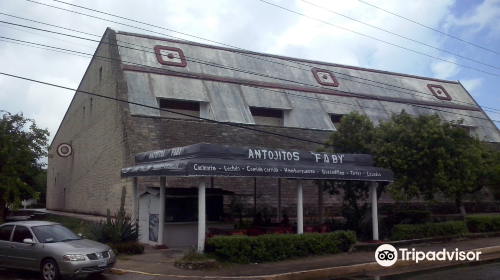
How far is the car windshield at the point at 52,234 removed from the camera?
38.2ft

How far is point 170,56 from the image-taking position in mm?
33375

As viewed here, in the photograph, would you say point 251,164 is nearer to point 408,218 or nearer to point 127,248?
point 127,248

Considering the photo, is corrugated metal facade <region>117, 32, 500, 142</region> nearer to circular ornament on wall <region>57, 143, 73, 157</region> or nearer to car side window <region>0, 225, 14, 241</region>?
circular ornament on wall <region>57, 143, 73, 157</region>

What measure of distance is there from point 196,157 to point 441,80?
40593mm

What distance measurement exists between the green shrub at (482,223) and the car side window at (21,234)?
1907cm

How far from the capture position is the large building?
26047 mm

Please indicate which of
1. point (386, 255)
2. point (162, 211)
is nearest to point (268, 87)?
point (162, 211)

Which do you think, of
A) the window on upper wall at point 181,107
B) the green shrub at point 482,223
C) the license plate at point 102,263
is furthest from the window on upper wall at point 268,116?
the license plate at point 102,263

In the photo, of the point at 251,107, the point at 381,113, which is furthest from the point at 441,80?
the point at 251,107

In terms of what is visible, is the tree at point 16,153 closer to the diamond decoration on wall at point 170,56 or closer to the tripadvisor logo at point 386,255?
the diamond decoration on wall at point 170,56

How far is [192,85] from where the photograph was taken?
104 ft

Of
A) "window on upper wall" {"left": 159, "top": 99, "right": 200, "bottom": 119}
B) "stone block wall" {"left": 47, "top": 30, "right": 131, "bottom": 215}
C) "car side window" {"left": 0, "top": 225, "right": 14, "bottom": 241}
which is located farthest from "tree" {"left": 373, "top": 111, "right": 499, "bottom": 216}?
"window on upper wall" {"left": 159, "top": 99, "right": 200, "bottom": 119}

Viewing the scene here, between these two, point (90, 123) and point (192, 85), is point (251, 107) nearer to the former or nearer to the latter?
point (192, 85)

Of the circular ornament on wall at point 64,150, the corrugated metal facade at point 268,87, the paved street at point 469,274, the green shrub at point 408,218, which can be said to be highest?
the corrugated metal facade at point 268,87
